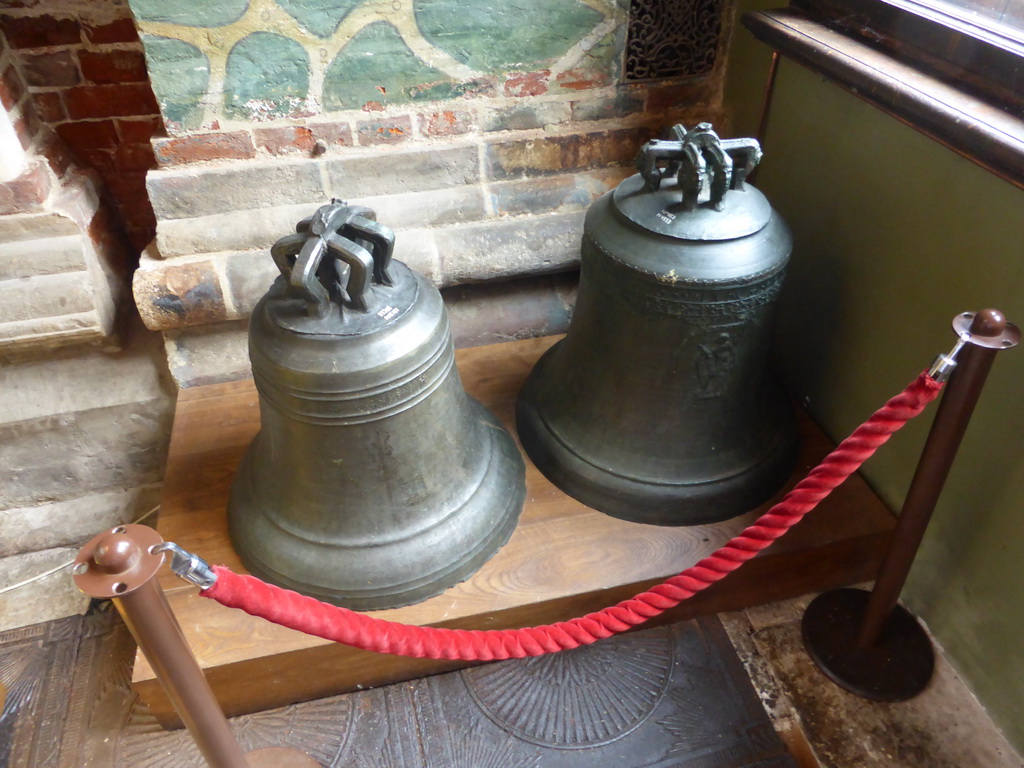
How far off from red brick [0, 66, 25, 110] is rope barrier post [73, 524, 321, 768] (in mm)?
1247

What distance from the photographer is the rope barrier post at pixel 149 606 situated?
848 millimetres

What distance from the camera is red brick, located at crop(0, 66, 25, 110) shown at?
1.64 m

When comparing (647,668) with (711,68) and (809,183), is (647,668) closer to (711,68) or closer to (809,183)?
(809,183)

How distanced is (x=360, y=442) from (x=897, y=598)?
43.6 inches

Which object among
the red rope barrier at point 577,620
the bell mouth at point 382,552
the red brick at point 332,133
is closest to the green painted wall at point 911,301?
the red rope barrier at point 577,620

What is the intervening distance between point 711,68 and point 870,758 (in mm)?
1573

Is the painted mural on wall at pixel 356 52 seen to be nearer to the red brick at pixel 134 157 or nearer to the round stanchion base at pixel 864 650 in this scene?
the red brick at pixel 134 157

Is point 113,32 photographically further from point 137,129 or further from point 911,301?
point 911,301

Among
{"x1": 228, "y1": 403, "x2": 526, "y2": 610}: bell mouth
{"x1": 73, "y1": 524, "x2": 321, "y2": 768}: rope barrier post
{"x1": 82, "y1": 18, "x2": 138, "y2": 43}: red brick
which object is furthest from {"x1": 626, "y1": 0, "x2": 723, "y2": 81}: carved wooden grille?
{"x1": 73, "y1": 524, "x2": 321, "y2": 768}: rope barrier post

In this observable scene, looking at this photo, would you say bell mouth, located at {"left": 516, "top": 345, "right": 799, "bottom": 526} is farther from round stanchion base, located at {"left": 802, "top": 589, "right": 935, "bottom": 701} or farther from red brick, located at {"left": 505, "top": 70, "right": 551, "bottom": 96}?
red brick, located at {"left": 505, "top": 70, "right": 551, "bottom": 96}

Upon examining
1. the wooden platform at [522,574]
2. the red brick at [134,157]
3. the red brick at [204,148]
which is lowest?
the wooden platform at [522,574]

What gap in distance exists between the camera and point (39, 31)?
5.80 ft

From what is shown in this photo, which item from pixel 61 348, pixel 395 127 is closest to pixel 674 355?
pixel 395 127

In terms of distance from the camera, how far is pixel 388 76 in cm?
165
